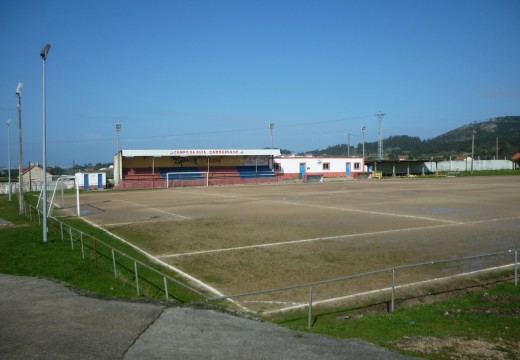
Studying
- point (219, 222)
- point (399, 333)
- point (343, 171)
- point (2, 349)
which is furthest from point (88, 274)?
point (343, 171)

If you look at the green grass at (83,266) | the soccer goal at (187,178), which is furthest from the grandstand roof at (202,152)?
the green grass at (83,266)

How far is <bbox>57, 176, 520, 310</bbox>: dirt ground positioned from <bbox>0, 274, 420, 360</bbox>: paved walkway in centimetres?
313

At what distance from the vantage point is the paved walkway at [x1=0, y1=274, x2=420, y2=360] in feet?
20.7

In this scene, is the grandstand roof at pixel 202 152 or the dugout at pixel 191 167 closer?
the grandstand roof at pixel 202 152

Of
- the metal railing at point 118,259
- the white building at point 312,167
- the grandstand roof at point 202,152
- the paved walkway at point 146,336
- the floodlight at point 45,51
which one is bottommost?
the metal railing at point 118,259

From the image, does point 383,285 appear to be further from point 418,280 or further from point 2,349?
point 2,349

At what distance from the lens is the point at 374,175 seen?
83.0 meters

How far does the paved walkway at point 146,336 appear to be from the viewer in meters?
6.31

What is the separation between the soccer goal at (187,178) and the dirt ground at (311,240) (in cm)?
3297

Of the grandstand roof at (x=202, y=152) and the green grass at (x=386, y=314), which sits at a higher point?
the grandstand roof at (x=202, y=152)

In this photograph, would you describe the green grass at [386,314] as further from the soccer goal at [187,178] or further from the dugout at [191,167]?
the soccer goal at [187,178]

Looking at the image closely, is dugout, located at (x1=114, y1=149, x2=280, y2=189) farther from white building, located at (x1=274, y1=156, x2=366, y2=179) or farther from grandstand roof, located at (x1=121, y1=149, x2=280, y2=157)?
white building, located at (x1=274, y1=156, x2=366, y2=179)

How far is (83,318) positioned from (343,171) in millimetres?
75919

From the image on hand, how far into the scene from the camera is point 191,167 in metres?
70.8
